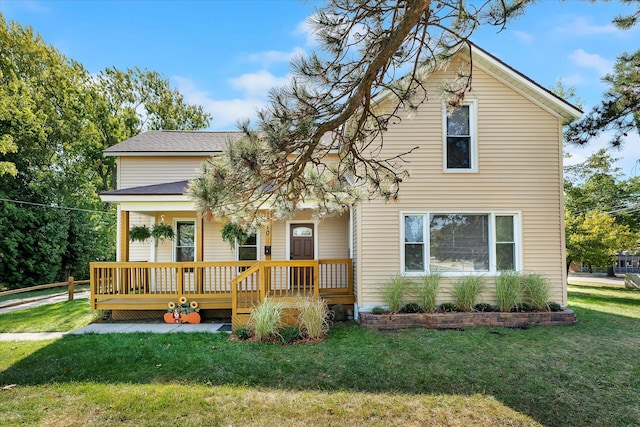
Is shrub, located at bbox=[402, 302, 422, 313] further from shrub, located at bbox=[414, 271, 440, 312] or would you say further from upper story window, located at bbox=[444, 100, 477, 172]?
upper story window, located at bbox=[444, 100, 477, 172]

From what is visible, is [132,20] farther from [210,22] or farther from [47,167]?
[47,167]

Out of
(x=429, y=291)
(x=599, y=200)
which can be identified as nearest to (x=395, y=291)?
(x=429, y=291)

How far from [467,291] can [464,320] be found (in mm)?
652

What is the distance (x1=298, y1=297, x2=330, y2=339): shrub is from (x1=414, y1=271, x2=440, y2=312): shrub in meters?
2.42

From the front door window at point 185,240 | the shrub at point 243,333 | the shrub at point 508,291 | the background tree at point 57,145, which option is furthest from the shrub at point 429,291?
the background tree at point 57,145

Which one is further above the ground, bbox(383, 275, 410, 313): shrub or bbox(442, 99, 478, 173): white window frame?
bbox(442, 99, 478, 173): white window frame

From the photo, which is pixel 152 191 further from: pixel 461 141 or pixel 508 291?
pixel 508 291

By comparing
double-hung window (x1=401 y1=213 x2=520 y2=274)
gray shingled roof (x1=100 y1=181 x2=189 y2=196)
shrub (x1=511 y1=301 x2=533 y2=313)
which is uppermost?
gray shingled roof (x1=100 y1=181 x2=189 y2=196)

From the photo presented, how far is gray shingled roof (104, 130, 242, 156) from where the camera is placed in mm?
10432

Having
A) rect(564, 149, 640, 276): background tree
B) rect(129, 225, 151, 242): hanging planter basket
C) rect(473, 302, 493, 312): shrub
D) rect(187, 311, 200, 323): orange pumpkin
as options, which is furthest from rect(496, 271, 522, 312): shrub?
rect(564, 149, 640, 276): background tree

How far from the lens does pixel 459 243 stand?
8047 millimetres

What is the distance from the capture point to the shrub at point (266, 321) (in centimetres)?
629

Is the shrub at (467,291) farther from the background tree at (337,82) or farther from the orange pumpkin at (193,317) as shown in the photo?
the orange pumpkin at (193,317)

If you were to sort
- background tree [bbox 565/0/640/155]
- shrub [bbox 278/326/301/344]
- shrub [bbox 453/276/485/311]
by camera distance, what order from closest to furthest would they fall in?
shrub [bbox 278/326/301/344] → background tree [bbox 565/0/640/155] → shrub [bbox 453/276/485/311]
